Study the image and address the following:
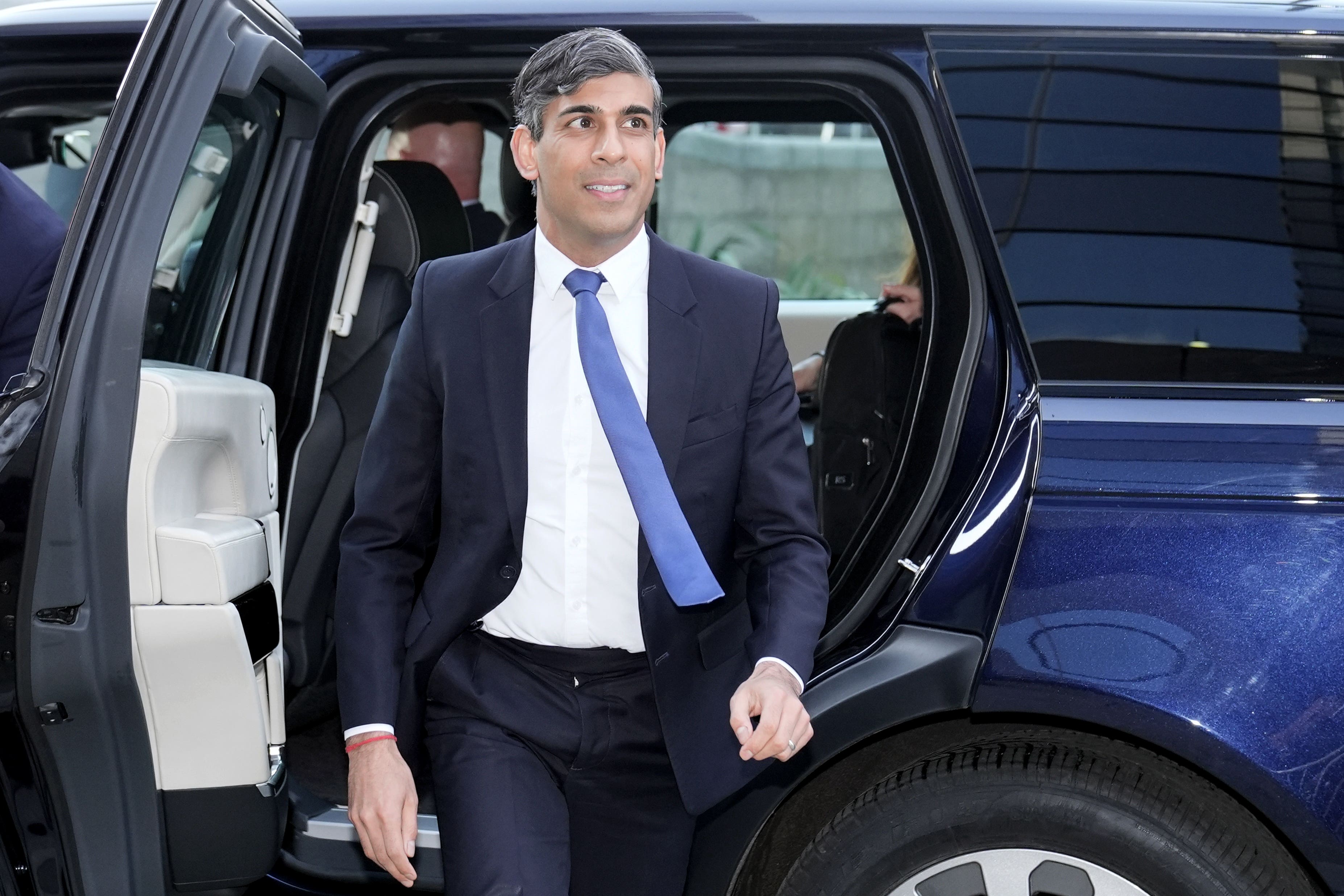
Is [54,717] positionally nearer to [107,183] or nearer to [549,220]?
[107,183]

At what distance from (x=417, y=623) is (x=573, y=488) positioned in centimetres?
29

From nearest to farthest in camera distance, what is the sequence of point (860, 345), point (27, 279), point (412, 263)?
point (27, 279) < point (412, 263) < point (860, 345)

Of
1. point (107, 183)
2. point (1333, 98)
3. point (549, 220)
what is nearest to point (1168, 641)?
point (1333, 98)

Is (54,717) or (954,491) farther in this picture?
(954,491)

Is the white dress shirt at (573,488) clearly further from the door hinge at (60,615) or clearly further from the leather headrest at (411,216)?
the leather headrest at (411,216)

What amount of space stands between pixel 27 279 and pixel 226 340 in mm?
307

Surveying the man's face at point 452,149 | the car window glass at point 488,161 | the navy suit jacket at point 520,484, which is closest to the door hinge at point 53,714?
the navy suit jacket at point 520,484

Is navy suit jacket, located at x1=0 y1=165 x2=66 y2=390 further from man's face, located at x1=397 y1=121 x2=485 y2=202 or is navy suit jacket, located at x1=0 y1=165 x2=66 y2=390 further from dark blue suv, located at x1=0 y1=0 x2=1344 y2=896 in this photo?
man's face, located at x1=397 y1=121 x2=485 y2=202

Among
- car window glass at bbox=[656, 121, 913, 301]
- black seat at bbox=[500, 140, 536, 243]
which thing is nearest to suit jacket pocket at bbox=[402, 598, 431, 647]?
black seat at bbox=[500, 140, 536, 243]

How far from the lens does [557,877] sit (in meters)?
1.72

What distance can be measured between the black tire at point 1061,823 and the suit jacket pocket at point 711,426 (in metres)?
0.55

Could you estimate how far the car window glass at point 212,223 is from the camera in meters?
2.19

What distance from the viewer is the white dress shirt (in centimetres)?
176

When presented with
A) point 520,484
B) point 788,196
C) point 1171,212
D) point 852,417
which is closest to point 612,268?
point 520,484
